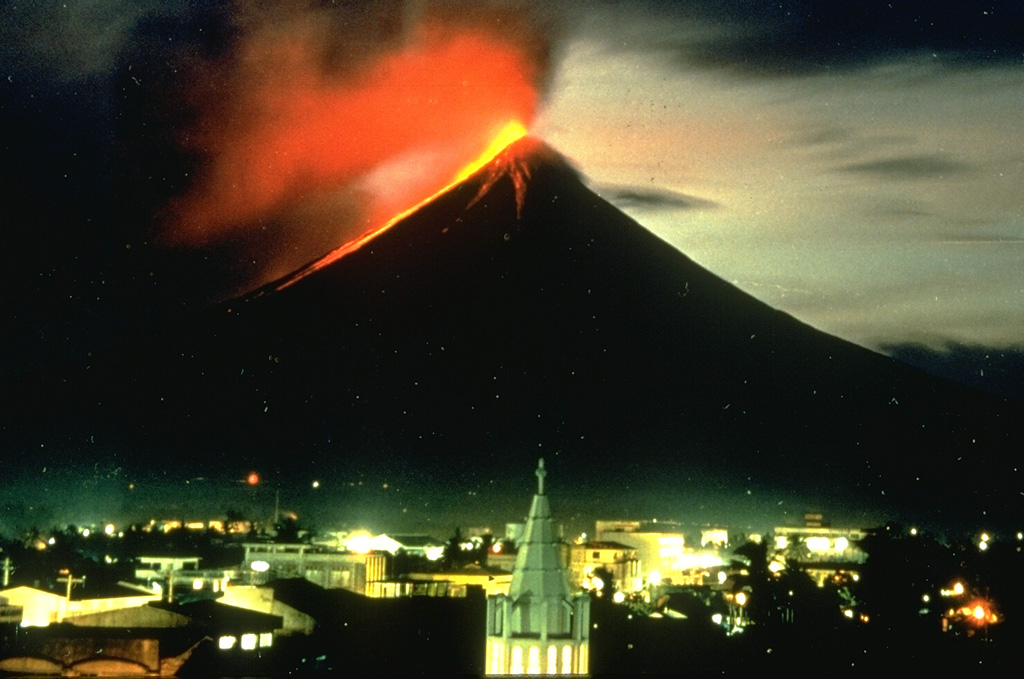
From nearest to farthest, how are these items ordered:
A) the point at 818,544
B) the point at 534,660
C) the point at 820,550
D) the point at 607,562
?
the point at 534,660, the point at 607,562, the point at 820,550, the point at 818,544

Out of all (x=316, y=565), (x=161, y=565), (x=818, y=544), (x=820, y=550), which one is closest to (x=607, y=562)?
(x=316, y=565)

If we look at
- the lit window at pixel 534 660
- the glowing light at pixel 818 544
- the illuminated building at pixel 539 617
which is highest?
the glowing light at pixel 818 544

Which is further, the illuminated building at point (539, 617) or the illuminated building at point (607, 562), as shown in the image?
the illuminated building at point (607, 562)

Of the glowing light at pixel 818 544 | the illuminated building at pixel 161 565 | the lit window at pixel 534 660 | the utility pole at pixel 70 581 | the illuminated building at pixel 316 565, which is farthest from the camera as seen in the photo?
the glowing light at pixel 818 544

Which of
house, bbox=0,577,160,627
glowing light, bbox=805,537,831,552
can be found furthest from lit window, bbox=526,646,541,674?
glowing light, bbox=805,537,831,552

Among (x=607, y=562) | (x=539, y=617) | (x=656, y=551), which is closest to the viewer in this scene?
(x=539, y=617)

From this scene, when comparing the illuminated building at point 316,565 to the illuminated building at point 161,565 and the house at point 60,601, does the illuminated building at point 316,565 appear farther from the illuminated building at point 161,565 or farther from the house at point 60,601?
the house at point 60,601

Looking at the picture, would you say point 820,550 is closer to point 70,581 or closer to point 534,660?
point 70,581

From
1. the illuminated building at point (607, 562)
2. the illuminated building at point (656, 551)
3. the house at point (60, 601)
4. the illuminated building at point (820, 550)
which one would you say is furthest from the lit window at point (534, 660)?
the illuminated building at point (656, 551)

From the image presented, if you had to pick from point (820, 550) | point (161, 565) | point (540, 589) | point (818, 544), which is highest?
point (818, 544)

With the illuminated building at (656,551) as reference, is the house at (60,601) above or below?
below
